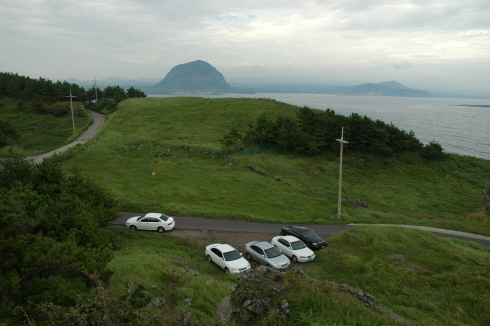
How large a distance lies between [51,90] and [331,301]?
336ft

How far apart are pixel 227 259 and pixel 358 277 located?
7032mm

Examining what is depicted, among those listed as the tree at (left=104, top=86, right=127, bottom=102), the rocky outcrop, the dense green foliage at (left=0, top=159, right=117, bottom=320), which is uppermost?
the tree at (left=104, top=86, right=127, bottom=102)

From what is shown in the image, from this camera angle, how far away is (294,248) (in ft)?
63.7

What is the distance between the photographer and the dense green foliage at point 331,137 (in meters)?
49.1

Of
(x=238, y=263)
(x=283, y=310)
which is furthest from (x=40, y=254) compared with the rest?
(x=238, y=263)

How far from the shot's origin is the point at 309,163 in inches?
1868

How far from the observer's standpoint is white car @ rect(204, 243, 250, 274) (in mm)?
16641

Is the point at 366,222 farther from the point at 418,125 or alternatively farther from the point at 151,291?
the point at 418,125

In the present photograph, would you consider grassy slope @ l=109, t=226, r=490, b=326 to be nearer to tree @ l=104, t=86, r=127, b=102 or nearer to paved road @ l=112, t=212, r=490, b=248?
paved road @ l=112, t=212, r=490, b=248

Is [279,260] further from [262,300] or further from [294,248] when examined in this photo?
[262,300]

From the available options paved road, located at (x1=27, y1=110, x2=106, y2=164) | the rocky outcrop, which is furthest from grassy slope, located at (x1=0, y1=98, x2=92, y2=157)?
the rocky outcrop

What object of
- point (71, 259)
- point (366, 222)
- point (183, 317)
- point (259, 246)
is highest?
point (71, 259)

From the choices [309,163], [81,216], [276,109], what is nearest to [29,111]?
[276,109]

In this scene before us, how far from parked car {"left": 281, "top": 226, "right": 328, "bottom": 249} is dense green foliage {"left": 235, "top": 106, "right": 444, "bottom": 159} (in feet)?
89.2
